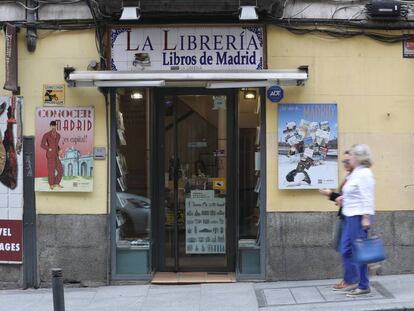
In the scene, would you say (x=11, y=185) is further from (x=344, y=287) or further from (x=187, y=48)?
(x=344, y=287)

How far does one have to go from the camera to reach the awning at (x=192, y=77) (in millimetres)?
7449

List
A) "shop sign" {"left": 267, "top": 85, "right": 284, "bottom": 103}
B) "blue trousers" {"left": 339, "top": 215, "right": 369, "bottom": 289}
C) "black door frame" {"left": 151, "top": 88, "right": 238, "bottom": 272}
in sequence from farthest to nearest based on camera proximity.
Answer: "black door frame" {"left": 151, "top": 88, "right": 238, "bottom": 272}, "shop sign" {"left": 267, "top": 85, "right": 284, "bottom": 103}, "blue trousers" {"left": 339, "top": 215, "right": 369, "bottom": 289}

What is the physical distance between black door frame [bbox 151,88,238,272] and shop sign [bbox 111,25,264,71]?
533 millimetres

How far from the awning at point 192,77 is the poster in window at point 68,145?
1.81ft

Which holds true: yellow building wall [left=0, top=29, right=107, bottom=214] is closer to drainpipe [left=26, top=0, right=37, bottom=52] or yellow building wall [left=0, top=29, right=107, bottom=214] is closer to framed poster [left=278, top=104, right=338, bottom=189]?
drainpipe [left=26, top=0, right=37, bottom=52]

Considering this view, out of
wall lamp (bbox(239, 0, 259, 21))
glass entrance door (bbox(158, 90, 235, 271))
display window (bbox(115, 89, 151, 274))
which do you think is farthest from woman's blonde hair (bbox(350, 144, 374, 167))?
display window (bbox(115, 89, 151, 274))

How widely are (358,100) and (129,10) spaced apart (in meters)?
3.24

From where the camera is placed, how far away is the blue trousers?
6.61 m

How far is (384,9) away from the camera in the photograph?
7.76m

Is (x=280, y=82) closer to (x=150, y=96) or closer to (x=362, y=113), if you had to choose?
(x=362, y=113)

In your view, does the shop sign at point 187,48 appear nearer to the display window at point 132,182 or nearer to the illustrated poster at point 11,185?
the display window at point 132,182

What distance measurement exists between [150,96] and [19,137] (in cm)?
187

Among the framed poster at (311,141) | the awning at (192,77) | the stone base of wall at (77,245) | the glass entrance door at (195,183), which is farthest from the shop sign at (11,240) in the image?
the framed poster at (311,141)

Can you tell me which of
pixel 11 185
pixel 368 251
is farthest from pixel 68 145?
pixel 368 251
